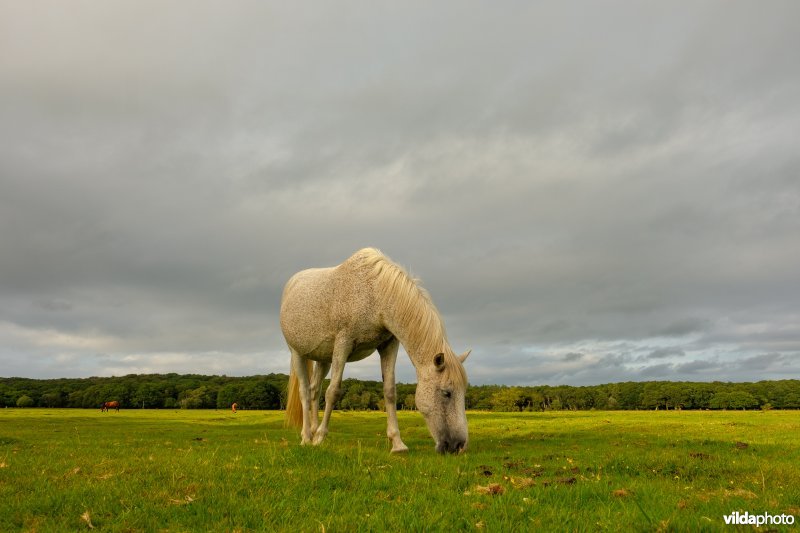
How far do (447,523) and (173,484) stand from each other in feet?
11.2

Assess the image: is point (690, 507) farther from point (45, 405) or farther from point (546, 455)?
point (45, 405)

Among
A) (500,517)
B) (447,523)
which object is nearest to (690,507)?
(500,517)

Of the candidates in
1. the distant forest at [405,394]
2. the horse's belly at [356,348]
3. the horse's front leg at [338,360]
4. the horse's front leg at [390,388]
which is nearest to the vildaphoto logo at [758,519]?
the horse's front leg at [390,388]

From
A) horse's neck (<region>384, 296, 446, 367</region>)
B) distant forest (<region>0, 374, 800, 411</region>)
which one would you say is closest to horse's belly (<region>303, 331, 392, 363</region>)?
→ horse's neck (<region>384, 296, 446, 367</region>)

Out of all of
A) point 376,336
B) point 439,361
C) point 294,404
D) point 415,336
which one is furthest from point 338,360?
point 294,404

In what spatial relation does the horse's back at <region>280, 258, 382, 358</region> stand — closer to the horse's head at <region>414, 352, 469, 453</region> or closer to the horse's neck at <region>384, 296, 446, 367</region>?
the horse's neck at <region>384, 296, 446, 367</region>

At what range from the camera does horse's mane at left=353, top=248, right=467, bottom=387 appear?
1063 cm

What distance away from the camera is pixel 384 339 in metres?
12.1

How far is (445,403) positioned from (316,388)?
4947 mm

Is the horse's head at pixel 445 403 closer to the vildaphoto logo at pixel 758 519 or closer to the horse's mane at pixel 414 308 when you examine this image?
the horse's mane at pixel 414 308

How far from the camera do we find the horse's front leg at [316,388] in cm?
1375

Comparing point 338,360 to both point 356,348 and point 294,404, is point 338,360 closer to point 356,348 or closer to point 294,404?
point 356,348

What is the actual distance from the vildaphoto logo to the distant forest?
78627mm

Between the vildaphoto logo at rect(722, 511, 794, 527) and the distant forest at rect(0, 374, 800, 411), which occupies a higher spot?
the vildaphoto logo at rect(722, 511, 794, 527)
